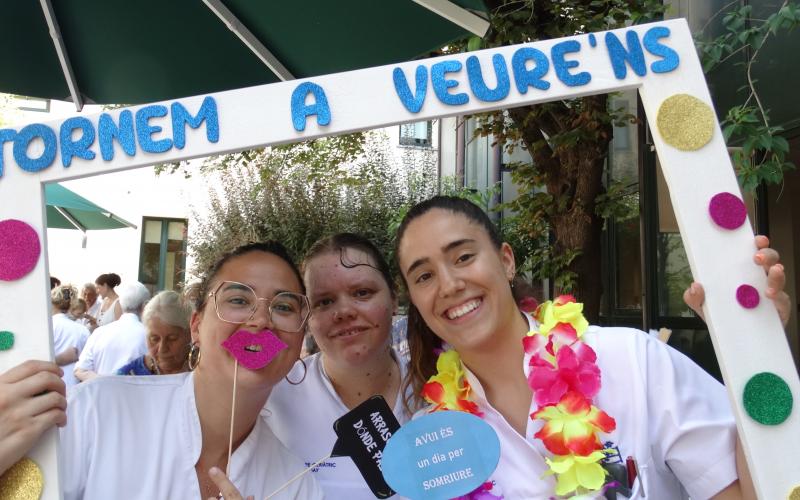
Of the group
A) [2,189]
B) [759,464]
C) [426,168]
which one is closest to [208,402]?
[2,189]

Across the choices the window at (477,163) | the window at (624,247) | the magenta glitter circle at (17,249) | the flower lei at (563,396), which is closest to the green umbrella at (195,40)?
the flower lei at (563,396)

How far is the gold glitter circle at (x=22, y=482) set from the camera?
1.20 metres

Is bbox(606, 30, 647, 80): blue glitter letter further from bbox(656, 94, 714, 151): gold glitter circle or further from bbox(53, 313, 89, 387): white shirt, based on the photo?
bbox(53, 313, 89, 387): white shirt

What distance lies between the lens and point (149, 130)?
1.31 metres

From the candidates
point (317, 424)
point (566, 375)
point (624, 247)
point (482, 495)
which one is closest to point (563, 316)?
point (566, 375)

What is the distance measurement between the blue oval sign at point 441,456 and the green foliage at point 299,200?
7361 mm

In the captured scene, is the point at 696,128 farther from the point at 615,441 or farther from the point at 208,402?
the point at 208,402

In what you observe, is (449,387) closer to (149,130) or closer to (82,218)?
(149,130)

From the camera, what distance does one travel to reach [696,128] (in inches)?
51.1

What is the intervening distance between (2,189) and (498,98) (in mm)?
1027

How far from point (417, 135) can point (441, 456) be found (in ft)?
41.0

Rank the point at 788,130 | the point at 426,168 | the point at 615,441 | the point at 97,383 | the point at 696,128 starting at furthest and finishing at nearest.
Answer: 1. the point at 426,168
2. the point at 788,130
3. the point at 97,383
4. the point at 615,441
5. the point at 696,128

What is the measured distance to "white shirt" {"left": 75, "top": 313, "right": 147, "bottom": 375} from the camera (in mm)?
4496

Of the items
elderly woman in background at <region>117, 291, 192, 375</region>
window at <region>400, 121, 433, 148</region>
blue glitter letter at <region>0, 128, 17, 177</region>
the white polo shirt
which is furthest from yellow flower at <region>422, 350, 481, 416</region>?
window at <region>400, 121, 433, 148</region>
